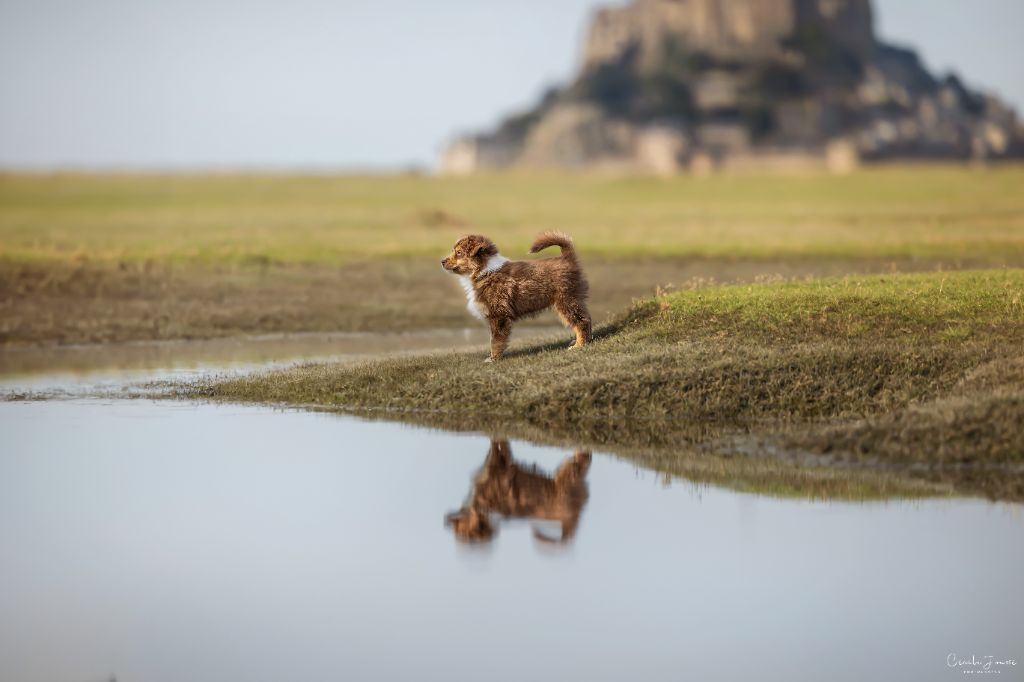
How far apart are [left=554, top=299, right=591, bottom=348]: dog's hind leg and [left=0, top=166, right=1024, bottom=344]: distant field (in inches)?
101

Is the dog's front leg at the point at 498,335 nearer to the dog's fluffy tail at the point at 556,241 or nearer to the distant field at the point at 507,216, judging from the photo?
the dog's fluffy tail at the point at 556,241

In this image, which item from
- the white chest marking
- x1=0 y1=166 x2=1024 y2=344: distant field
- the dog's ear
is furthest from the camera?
x1=0 y1=166 x2=1024 y2=344: distant field

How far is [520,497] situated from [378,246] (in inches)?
1245

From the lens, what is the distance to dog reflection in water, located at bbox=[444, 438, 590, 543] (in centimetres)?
1153

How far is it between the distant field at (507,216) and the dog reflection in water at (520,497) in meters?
23.9

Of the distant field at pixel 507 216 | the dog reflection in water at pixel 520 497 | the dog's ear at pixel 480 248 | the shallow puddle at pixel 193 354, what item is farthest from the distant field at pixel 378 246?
the dog reflection in water at pixel 520 497

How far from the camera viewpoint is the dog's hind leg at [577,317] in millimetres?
17641

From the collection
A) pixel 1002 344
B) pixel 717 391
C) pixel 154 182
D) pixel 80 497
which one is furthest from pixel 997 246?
pixel 154 182

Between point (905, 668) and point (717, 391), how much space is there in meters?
7.42

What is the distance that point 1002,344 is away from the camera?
17.4m

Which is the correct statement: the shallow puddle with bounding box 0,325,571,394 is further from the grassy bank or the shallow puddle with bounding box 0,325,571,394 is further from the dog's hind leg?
the grassy bank

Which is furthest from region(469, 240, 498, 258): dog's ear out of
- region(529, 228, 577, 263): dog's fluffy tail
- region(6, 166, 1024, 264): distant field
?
region(6, 166, 1024, 264): distant field

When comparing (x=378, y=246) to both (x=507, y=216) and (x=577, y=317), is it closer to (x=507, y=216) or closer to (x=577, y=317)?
(x=507, y=216)

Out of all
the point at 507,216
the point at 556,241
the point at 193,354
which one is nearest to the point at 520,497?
the point at 556,241
